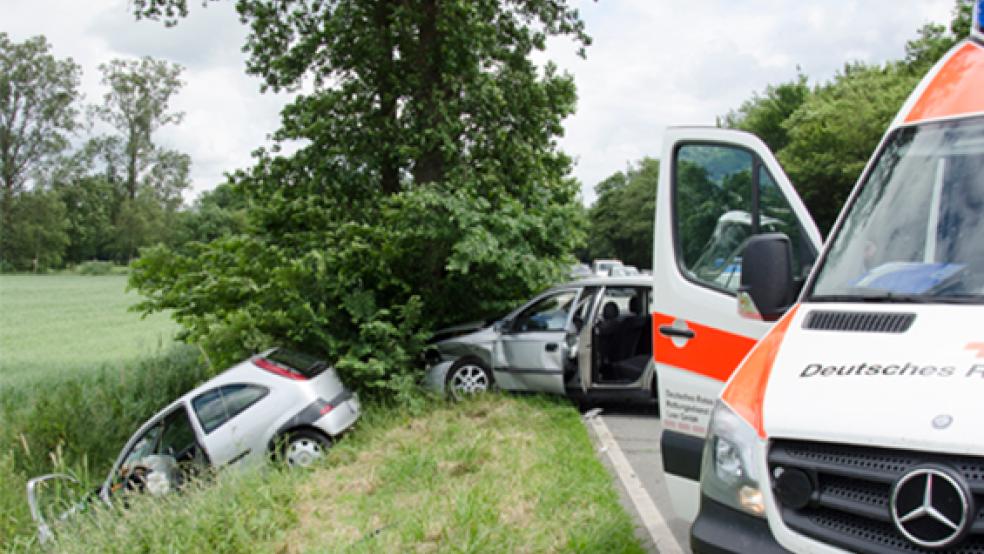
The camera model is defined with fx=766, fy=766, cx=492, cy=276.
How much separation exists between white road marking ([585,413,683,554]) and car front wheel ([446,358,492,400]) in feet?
5.98

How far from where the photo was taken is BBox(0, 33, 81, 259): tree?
1934 inches

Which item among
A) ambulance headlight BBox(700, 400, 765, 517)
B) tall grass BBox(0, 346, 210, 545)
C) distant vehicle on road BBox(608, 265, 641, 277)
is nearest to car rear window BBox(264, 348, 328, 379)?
tall grass BBox(0, 346, 210, 545)

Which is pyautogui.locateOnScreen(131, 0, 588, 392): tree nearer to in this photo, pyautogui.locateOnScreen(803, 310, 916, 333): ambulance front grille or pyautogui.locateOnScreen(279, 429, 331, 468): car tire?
pyautogui.locateOnScreen(279, 429, 331, 468): car tire

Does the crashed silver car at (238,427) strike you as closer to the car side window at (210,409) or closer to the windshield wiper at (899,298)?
the car side window at (210,409)

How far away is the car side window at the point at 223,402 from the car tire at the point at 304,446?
60 cm

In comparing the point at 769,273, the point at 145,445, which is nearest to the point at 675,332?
the point at 769,273

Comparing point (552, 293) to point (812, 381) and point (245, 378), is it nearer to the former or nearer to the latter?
point (245, 378)

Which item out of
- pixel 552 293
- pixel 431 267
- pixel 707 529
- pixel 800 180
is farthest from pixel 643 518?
pixel 800 180

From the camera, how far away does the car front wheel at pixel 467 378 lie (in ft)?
33.4

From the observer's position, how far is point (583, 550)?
4758mm

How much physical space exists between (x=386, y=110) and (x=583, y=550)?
9.68m

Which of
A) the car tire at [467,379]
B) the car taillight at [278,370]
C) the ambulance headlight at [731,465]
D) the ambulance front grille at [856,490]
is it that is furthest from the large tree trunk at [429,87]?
the ambulance front grille at [856,490]

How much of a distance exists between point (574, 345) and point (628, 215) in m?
68.3

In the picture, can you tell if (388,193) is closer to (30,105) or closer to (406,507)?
(406,507)
